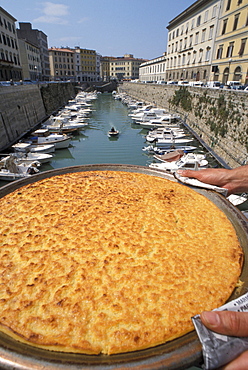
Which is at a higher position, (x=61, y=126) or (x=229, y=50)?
(x=229, y=50)

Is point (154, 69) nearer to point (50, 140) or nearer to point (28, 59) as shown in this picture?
Result: point (28, 59)

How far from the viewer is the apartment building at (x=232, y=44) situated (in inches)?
1291

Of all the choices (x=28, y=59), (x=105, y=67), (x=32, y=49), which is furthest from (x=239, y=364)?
(x=105, y=67)

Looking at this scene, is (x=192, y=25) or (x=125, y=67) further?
(x=125, y=67)

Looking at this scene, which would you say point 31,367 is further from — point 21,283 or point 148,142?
point 148,142

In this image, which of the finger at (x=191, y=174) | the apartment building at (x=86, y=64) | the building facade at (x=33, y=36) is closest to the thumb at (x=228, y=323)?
the finger at (x=191, y=174)

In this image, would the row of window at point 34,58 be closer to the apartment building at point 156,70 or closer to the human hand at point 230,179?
the apartment building at point 156,70

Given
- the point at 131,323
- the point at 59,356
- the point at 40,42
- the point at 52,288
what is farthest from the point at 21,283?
the point at 40,42

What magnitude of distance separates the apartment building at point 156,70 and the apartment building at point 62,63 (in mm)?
33675

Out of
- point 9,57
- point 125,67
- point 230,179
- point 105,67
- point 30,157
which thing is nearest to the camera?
point 230,179

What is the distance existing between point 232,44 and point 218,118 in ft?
69.5

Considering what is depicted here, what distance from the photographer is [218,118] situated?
22812mm

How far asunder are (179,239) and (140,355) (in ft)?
5.14

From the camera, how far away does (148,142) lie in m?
29.4
